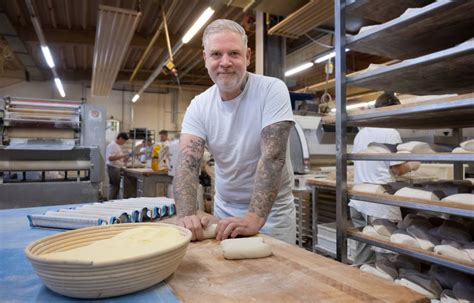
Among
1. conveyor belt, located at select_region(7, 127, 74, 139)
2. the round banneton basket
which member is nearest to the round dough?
the round banneton basket

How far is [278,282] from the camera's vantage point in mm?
814

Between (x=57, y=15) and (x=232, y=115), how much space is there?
21.1 ft

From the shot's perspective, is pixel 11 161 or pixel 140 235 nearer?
pixel 140 235

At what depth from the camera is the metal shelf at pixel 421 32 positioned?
42.9 inches

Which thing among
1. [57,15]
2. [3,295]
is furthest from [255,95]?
[57,15]

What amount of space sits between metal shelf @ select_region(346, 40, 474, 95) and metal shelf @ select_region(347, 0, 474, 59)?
0.14m

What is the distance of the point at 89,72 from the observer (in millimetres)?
10562

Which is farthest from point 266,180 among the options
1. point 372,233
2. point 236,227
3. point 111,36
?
point 111,36

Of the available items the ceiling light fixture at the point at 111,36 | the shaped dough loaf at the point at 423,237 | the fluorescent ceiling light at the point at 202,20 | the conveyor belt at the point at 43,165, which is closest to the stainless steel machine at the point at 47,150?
the conveyor belt at the point at 43,165

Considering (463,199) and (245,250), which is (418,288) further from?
(245,250)

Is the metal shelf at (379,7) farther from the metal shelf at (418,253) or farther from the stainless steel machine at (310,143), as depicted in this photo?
the stainless steel machine at (310,143)

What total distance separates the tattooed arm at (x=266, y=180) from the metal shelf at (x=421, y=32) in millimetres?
488

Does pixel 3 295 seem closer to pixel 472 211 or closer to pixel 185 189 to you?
pixel 185 189

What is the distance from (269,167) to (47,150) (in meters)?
2.50
